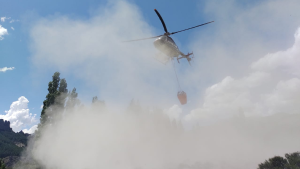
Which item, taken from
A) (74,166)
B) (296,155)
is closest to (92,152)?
(74,166)

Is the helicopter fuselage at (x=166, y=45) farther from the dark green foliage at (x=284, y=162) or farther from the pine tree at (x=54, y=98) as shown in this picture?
the pine tree at (x=54, y=98)

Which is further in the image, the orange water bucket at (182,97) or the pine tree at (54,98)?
the pine tree at (54,98)

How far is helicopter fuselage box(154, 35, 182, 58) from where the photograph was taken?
2408 centimetres

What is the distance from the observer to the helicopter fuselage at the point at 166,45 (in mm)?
24078

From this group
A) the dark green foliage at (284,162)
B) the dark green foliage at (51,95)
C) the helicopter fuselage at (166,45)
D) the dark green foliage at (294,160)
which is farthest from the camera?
the dark green foliage at (51,95)

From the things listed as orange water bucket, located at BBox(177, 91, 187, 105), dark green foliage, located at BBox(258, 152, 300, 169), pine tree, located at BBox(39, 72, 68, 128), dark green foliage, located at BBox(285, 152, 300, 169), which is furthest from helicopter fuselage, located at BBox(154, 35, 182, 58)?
pine tree, located at BBox(39, 72, 68, 128)

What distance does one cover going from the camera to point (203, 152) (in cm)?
7062

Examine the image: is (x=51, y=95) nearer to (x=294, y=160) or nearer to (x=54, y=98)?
(x=54, y=98)

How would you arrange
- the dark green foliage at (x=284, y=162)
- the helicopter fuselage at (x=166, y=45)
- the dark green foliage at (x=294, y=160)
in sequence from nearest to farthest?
the helicopter fuselage at (x=166, y=45) → the dark green foliage at (x=294, y=160) → the dark green foliage at (x=284, y=162)

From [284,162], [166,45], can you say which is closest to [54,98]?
[166,45]

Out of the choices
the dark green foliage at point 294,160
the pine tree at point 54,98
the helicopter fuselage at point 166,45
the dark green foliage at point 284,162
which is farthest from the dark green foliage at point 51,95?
the dark green foliage at point 294,160

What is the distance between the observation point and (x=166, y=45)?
24.3m

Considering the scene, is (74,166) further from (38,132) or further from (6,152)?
(6,152)

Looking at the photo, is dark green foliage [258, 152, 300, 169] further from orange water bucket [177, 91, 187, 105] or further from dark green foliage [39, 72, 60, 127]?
dark green foliage [39, 72, 60, 127]
